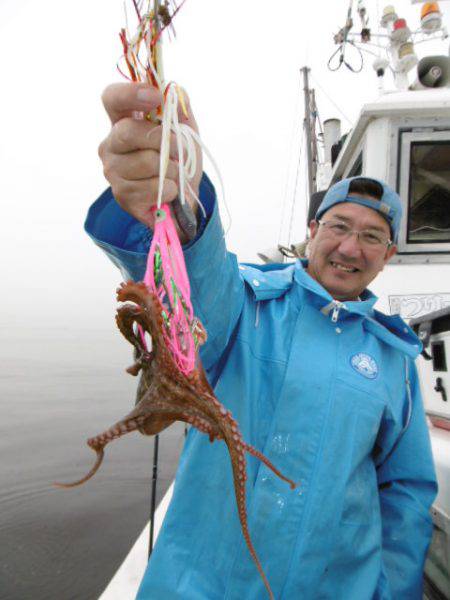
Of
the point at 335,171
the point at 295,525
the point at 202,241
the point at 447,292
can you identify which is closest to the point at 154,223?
the point at 202,241

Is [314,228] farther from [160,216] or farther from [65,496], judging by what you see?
[65,496]

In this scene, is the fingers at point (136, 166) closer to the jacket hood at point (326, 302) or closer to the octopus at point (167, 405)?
the octopus at point (167, 405)

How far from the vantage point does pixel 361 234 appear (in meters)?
2.74

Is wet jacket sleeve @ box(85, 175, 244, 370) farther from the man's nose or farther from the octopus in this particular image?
the man's nose

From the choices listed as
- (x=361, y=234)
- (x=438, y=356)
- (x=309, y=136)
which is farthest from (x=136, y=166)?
(x=309, y=136)

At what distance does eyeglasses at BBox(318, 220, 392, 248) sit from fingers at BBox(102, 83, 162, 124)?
189 cm

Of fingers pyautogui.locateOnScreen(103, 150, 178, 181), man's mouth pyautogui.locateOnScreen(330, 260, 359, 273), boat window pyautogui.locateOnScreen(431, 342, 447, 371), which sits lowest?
boat window pyautogui.locateOnScreen(431, 342, 447, 371)

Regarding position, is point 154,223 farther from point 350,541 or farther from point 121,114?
point 350,541

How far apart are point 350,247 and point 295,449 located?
138cm

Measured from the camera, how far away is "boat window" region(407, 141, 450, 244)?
517 centimetres

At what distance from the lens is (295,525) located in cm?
192

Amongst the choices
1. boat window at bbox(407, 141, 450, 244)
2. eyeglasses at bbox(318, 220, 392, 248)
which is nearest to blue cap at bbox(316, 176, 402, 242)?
eyeglasses at bbox(318, 220, 392, 248)

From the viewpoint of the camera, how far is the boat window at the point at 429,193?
5.17 metres

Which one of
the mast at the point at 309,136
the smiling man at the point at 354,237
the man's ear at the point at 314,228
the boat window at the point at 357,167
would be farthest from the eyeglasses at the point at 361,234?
the mast at the point at 309,136
